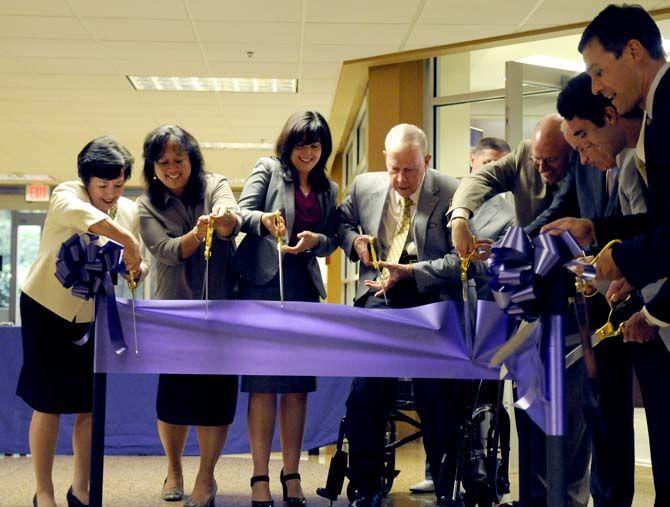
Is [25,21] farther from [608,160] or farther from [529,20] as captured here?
[608,160]

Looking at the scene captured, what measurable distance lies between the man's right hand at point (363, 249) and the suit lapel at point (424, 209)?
0.17 metres

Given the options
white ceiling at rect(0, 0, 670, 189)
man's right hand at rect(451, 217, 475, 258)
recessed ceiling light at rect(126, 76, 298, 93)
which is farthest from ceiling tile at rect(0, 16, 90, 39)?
man's right hand at rect(451, 217, 475, 258)

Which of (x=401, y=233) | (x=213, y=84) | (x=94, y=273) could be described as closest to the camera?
(x=94, y=273)

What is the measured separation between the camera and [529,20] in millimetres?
5574

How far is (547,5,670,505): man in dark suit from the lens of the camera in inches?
66.6

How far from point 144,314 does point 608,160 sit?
3.99ft

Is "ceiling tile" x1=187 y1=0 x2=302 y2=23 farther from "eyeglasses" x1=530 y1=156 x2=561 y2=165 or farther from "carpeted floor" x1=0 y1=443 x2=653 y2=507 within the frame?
"eyeglasses" x1=530 y1=156 x2=561 y2=165

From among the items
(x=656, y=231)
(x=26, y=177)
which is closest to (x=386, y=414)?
(x=656, y=231)

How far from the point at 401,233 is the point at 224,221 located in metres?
0.63

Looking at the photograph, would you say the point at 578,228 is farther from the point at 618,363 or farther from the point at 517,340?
the point at 618,363

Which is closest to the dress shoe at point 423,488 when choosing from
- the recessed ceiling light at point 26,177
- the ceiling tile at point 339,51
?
the ceiling tile at point 339,51

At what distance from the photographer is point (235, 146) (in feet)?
35.8

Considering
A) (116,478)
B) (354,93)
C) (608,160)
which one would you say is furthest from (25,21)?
(608,160)

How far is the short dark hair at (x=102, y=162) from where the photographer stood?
2.85 meters
